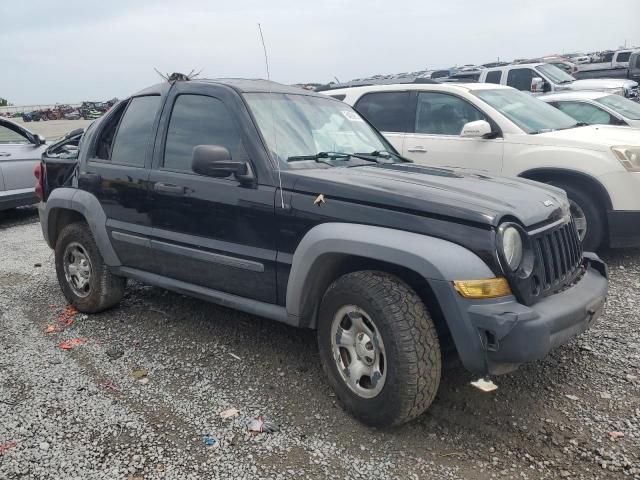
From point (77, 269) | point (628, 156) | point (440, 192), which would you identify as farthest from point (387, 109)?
point (440, 192)

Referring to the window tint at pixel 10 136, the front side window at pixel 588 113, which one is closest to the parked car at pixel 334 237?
the window tint at pixel 10 136

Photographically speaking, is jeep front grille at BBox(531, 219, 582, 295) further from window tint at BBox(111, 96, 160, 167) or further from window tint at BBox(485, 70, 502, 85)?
window tint at BBox(485, 70, 502, 85)

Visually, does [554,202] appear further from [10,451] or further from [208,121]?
[10,451]

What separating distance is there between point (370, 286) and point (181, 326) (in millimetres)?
2144

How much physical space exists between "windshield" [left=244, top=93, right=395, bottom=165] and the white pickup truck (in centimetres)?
203

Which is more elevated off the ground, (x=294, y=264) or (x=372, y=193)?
(x=372, y=193)

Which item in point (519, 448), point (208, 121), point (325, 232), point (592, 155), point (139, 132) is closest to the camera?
point (519, 448)

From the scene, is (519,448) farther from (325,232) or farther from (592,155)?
(592,155)

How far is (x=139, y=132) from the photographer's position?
14.6ft

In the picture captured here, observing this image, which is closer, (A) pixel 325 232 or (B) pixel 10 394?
(A) pixel 325 232

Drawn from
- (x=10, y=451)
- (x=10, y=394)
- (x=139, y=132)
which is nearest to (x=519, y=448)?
(x=10, y=451)

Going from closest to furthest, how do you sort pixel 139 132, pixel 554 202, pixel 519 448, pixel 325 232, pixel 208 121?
pixel 519 448 < pixel 325 232 < pixel 554 202 < pixel 208 121 < pixel 139 132

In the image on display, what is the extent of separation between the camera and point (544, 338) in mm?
2758

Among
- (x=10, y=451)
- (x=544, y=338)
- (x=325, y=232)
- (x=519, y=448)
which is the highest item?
(x=325, y=232)
